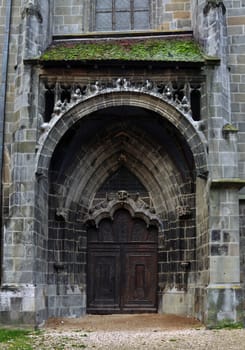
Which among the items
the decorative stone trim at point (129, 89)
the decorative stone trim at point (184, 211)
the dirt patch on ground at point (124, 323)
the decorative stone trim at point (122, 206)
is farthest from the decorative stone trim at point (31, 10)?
the dirt patch on ground at point (124, 323)

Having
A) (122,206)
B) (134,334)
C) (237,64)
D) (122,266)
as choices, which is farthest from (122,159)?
(134,334)

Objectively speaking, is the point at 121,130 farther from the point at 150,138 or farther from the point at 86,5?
the point at 86,5

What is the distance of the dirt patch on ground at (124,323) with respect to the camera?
1277 centimetres

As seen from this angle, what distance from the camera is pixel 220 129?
43.4ft

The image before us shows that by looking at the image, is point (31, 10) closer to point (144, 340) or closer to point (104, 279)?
point (104, 279)

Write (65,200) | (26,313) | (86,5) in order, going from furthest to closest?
(86,5) < (65,200) < (26,313)

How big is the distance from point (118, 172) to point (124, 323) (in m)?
4.00

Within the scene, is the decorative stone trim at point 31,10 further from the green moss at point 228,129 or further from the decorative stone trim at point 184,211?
the decorative stone trim at point 184,211

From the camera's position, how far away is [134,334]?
38.4 feet

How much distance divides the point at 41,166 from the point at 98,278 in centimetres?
352

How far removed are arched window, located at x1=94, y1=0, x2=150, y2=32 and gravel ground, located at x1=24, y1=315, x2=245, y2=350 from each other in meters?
7.62

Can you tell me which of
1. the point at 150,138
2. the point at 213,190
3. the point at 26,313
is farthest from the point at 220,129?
the point at 26,313

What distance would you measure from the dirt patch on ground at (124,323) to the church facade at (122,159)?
1.19 ft

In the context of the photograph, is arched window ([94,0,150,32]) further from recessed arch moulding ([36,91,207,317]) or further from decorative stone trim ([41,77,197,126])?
decorative stone trim ([41,77,197,126])
